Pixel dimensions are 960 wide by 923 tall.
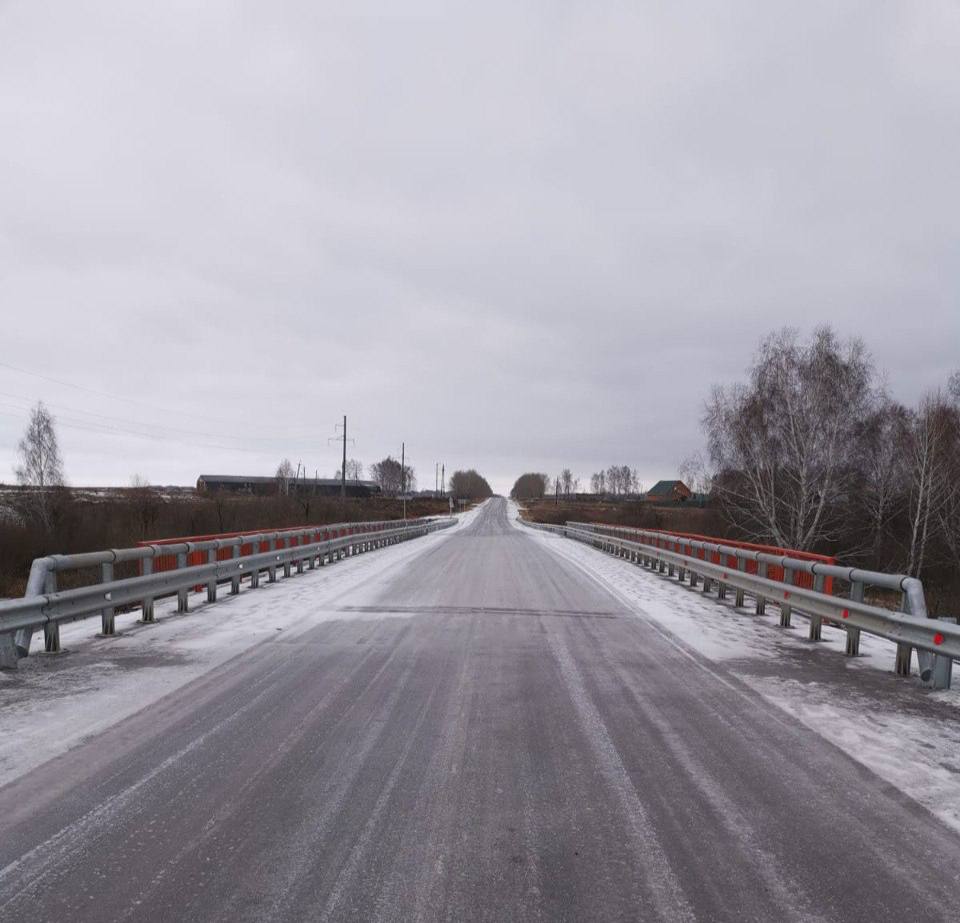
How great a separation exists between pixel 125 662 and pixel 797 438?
32961mm

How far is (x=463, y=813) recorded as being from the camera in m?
3.64

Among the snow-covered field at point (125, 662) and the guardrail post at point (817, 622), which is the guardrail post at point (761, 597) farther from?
the snow-covered field at point (125, 662)

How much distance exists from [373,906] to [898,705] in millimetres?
4947

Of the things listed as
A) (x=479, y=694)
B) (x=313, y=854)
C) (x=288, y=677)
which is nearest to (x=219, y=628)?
(x=288, y=677)

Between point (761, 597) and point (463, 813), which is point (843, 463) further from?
point (463, 813)

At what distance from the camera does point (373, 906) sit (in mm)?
2801

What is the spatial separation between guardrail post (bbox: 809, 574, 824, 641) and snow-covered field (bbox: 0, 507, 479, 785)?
17.9 ft

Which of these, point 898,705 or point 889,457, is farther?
point 889,457

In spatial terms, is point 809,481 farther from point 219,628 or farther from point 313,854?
point 313,854

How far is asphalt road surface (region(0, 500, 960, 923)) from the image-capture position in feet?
9.43

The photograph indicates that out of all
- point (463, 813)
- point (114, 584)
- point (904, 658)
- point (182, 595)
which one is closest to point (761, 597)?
point (904, 658)

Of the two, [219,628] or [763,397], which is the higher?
[763,397]

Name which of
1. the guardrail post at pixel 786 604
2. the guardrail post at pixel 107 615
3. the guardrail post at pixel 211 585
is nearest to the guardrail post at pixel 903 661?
the guardrail post at pixel 786 604

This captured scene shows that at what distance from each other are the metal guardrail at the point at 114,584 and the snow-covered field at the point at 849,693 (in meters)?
6.75
